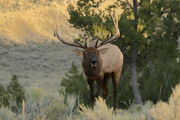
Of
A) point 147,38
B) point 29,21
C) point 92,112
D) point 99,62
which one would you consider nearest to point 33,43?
point 29,21

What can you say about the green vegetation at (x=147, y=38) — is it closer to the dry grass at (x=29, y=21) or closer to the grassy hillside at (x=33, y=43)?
the grassy hillside at (x=33, y=43)

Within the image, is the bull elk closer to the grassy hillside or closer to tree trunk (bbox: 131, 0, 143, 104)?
tree trunk (bbox: 131, 0, 143, 104)

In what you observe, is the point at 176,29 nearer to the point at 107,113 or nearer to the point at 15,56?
the point at 107,113

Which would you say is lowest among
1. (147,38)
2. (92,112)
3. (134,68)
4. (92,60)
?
(134,68)

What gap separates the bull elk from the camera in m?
9.88

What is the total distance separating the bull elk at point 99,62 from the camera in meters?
9.88

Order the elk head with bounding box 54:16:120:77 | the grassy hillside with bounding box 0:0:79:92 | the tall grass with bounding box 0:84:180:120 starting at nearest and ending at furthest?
the tall grass with bounding box 0:84:180:120
the elk head with bounding box 54:16:120:77
the grassy hillside with bounding box 0:0:79:92

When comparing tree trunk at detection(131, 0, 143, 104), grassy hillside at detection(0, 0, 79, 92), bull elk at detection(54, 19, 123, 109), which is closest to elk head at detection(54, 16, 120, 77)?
bull elk at detection(54, 19, 123, 109)

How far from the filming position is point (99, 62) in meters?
10.2

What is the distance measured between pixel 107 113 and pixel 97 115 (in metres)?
0.14

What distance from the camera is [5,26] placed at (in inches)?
3214

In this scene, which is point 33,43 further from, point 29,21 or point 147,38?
point 147,38

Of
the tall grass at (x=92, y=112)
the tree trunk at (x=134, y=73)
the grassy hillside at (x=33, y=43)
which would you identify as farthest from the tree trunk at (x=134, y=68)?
the grassy hillside at (x=33, y=43)

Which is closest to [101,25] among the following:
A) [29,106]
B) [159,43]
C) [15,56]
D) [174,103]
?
[159,43]
